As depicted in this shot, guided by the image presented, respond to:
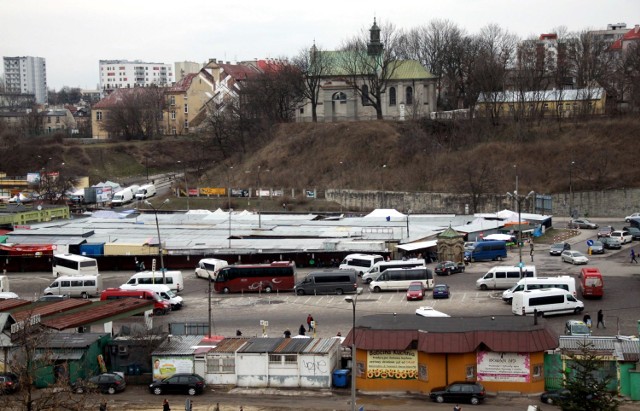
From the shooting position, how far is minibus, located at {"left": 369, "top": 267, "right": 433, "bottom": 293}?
113 ft

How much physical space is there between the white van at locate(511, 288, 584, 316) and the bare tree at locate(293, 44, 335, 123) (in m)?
47.2

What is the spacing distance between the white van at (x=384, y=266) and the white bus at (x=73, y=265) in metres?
11.8

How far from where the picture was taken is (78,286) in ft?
119

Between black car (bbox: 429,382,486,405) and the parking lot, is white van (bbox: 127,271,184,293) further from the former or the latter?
black car (bbox: 429,382,486,405)

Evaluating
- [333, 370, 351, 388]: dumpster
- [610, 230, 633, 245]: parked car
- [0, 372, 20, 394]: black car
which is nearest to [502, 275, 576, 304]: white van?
[333, 370, 351, 388]: dumpster

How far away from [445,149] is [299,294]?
A: 1330 inches

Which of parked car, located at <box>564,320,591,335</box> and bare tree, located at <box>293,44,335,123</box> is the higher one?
bare tree, located at <box>293,44,335,123</box>

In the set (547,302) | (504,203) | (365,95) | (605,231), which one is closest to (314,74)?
(365,95)

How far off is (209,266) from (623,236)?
19930 mm

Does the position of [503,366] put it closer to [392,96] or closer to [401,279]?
[401,279]

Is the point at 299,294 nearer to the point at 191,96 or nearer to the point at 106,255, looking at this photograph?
the point at 106,255

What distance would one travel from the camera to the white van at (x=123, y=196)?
65062mm

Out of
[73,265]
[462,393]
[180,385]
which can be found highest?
[73,265]

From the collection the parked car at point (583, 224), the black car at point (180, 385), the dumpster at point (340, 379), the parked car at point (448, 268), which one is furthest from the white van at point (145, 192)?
the dumpster at point (340, 379)
